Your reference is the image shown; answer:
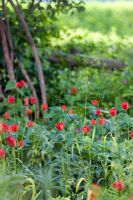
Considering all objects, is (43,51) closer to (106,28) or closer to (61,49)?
(61,49)

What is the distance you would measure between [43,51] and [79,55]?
1.57 ft

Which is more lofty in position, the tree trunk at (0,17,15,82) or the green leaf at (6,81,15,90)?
the tree trunk at (0,17,15,82)

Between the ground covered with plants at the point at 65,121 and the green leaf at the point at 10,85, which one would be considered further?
the green leaf at the point at 10,85

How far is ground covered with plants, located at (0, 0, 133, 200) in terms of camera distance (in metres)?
3.39

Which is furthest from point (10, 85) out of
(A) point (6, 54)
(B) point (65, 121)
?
(B) point (65, 121)

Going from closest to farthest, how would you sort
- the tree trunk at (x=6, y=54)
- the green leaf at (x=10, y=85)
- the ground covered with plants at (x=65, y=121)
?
the ground covered with plants at (x=65, y=121) < the green leaf at (x=10, y=85) < the tree trunk at (x=6, y=54)

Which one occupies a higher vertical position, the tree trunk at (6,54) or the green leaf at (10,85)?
the tree trunk at (6,54)

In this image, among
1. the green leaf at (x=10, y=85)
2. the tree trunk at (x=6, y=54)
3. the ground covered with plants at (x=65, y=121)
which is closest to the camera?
the ground covered with plants at (x=65, y=121)

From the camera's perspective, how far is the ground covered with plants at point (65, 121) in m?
3.39

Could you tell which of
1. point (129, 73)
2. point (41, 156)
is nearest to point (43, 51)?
point (129, 73)

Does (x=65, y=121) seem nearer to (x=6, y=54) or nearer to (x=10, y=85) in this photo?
(x=10, y=85)

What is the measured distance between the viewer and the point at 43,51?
19.5ft

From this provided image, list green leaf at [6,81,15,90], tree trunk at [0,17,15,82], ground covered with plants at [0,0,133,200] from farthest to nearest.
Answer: tree trunk at [0,17,15,82] < green leaf at [6,81,15,90] < ground covered with plants at [0,0,133,200]

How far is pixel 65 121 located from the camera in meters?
4.07
